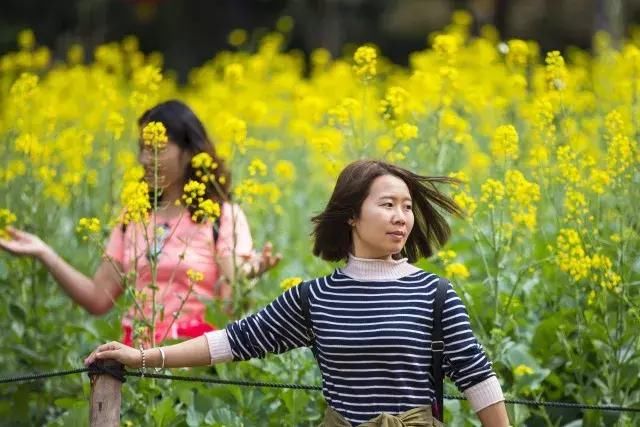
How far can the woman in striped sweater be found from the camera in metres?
2.88

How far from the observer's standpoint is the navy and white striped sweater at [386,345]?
2.88 meters

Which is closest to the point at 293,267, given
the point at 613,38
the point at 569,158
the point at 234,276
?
the point at 234,276

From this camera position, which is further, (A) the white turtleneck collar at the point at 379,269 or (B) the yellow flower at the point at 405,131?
(B) the yellow flower at the point at 405,131

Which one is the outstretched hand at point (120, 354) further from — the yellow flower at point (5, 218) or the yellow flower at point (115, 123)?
the yellow flower at point (115, 123)

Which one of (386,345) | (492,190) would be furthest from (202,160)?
(386,345)

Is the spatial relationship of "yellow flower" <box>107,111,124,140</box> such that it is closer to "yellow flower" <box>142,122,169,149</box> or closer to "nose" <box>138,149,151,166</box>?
"nose" <box>138,149,151,166</box>

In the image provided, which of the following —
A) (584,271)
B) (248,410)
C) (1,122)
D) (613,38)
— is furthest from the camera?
(613,38)

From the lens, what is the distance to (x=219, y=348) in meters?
3.10

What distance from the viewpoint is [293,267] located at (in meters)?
5.61

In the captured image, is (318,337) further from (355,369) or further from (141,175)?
(141,175)

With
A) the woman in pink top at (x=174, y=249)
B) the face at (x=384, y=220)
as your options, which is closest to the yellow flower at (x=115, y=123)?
the woman in pink top at (x=174, y=249)

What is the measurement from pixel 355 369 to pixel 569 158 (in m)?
1.69

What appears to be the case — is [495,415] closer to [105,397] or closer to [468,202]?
[105,397]

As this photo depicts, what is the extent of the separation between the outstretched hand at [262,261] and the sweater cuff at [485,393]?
1443mm
